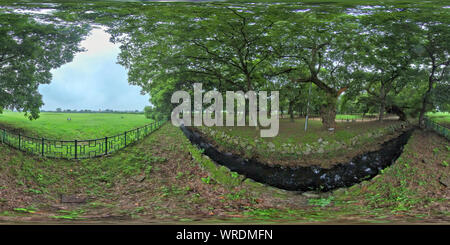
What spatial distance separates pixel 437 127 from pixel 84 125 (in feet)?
10.7

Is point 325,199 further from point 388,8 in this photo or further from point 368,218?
point 388,8

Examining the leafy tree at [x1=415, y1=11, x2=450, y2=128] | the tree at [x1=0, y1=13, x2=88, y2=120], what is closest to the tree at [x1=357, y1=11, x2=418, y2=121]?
the leafy tree at [x1=415, y1=11, x2=450, y2=128]

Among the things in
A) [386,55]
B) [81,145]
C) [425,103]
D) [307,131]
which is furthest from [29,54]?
[425,103]

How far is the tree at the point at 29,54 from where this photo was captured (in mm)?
1772

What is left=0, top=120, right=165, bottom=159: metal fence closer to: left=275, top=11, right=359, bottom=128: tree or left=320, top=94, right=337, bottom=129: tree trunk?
left=275, top=11, right=359, bottom=128: tree

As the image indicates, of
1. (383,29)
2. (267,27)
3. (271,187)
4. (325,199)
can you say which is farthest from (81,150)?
(383,29)

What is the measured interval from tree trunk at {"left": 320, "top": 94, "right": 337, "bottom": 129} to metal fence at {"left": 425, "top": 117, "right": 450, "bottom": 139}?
96 cm

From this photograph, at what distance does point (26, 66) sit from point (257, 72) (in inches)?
80.5

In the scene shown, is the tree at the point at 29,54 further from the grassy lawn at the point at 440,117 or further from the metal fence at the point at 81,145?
the grassy lawn at the point at 440,117

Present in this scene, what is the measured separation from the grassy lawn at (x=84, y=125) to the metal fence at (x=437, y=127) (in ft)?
8.50

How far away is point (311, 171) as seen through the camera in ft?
5.82

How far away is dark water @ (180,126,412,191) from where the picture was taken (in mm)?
1766

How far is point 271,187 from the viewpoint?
1749mm

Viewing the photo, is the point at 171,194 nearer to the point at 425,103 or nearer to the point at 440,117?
the point at 425,103
